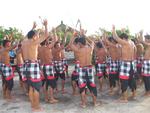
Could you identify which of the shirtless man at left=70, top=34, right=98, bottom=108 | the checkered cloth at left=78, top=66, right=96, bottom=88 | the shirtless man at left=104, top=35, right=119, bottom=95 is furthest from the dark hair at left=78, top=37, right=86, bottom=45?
the shirtless man at left=104, top=35, right=119, bottom=95

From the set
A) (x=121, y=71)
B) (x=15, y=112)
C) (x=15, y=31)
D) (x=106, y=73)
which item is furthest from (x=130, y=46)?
(x=15, y=31)

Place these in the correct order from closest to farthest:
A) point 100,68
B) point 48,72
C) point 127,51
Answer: point 127,51, point 48,72, point 100,68

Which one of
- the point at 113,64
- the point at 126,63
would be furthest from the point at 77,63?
the point at 126,63

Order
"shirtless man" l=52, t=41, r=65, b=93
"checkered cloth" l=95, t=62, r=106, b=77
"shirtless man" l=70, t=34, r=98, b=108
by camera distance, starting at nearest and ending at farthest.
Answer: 1. "shirtless man" l=70, t=34, r=98, b=108
2. "checkered cloth" l=95, t=62, r=106, b=77
3. "shirtless man" l=52, t=41, r=65, b=93

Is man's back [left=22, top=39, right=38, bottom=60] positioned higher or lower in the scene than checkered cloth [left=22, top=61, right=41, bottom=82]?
higher

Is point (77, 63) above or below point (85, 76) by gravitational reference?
above

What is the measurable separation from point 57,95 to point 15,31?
38.1 feet

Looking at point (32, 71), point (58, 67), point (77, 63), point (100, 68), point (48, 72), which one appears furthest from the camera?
point (58, 67)

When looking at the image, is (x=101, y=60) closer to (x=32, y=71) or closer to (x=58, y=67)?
(x=58, y=67)

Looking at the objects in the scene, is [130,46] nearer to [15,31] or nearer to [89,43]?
[89,43]

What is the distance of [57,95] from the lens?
9805 millimetres

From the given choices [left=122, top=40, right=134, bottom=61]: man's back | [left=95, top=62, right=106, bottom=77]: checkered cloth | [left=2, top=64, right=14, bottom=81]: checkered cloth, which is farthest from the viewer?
[left=95, top=62, right=106, bottom=77]: checkered cloth

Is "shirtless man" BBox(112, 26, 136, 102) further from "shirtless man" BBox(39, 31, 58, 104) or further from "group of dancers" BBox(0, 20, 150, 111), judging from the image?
"shirtless man" BBox(39, 31, 58, 104)

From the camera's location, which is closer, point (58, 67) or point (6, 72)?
point (6, 72)
